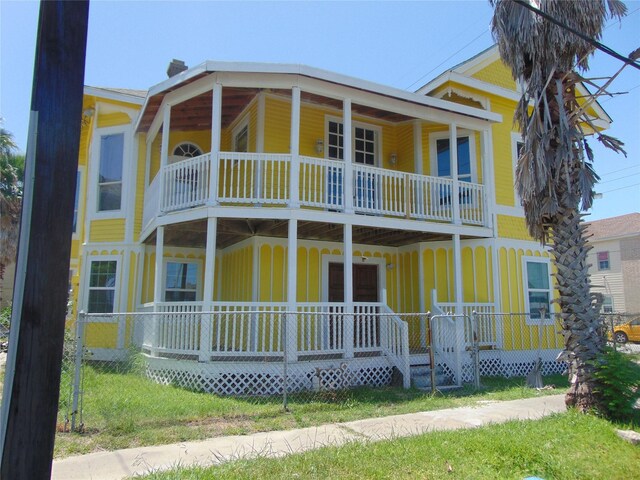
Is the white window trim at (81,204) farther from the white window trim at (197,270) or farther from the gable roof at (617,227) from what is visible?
the gable roof at (617,227)

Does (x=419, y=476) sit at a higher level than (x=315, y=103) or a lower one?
lower

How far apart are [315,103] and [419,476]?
32.4 ft

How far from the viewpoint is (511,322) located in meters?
12.6

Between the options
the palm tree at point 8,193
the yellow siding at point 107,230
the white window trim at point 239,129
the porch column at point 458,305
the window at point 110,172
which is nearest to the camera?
the porch column at point 458,305

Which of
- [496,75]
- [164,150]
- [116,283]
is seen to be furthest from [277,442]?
[496,75]

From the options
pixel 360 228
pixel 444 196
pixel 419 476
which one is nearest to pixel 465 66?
pixel 444 196

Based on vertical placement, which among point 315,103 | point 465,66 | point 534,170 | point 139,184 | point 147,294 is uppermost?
point 465,66

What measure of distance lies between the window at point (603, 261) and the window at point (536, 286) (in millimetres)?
23255

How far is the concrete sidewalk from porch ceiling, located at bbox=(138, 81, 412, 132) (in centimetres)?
764

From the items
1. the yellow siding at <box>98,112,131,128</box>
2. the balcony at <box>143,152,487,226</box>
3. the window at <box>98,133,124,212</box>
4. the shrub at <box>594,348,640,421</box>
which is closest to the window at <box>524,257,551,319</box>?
the balcony at <box>143,152,487,226</box>

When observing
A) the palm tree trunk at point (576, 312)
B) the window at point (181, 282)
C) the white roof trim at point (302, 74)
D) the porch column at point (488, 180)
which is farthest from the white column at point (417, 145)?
the window at point (181, 282)

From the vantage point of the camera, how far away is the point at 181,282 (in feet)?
44.6

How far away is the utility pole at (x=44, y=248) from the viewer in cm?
285

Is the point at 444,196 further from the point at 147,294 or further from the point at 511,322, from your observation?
the point at 147,294
